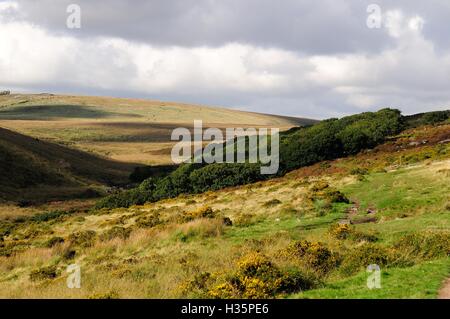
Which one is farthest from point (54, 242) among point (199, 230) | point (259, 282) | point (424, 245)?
point (424, 245)

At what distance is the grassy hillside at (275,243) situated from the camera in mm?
13336

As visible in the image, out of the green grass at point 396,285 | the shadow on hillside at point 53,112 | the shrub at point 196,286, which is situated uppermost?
the shadow on hillside at point 53,112

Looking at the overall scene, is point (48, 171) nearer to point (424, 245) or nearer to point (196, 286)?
point (196, 286)

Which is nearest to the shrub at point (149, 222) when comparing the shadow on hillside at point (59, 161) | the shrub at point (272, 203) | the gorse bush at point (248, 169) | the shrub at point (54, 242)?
the shrub at point (54, 242)

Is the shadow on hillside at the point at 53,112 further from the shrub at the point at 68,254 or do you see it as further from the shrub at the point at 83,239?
the shrub at the point at 68,254

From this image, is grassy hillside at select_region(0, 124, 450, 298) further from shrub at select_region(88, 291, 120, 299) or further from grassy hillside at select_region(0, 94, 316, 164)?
grassy hillside at select_region(0, 94, 316, 164)

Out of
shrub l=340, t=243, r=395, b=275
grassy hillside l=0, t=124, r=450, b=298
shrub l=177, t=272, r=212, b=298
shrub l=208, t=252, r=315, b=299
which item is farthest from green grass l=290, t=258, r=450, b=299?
shrub l=177, t=272, r=212, b=298

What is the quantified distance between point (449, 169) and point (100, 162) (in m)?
72.8

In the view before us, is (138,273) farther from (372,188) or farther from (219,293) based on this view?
(372,188)

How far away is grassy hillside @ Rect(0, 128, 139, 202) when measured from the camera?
63.6 metres

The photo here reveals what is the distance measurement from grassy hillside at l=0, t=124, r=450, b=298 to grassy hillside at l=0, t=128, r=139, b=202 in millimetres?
16443

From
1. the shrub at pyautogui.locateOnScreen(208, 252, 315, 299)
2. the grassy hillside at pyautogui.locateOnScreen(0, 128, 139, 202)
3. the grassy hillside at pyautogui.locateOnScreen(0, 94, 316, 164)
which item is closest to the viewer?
the shrub at pyautogui.locateOnScreen(208, 252, 315, 299)

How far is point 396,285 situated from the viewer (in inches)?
480

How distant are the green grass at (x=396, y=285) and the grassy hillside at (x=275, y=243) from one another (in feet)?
0.10
